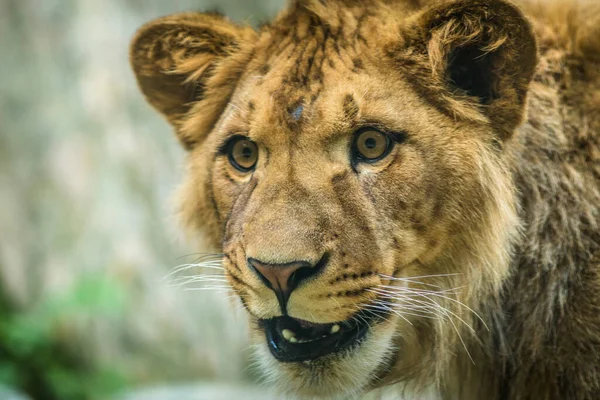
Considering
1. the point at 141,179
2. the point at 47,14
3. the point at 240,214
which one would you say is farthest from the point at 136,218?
the point at 240,214

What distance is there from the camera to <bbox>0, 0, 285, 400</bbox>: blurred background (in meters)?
6.89

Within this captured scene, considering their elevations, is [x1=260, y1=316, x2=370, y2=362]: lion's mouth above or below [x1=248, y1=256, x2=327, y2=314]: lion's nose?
below

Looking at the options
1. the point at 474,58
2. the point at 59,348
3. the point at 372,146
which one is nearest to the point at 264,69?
the point at 372,146

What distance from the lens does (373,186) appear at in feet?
10.3

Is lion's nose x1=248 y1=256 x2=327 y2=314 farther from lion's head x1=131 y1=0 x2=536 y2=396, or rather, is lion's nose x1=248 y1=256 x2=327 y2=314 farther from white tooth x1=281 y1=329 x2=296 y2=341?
white tooth x1=281 y1=329 x2=296 y2=341

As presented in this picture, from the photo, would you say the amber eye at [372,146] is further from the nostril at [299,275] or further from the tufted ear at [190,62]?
the tufted ear at [190,62]

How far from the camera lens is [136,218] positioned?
734cm

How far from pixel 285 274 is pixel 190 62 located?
1.46 m

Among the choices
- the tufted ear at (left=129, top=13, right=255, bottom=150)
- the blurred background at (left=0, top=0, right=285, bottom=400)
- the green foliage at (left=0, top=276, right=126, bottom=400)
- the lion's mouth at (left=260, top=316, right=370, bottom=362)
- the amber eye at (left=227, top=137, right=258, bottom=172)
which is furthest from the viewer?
the blurred background at (left=0, top=0, right=285, bottom=400)

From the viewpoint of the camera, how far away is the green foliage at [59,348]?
21.5 ft

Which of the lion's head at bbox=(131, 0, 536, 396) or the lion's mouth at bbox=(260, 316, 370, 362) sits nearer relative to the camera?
the lion's head at bbox=(131, 0, 536, 396)

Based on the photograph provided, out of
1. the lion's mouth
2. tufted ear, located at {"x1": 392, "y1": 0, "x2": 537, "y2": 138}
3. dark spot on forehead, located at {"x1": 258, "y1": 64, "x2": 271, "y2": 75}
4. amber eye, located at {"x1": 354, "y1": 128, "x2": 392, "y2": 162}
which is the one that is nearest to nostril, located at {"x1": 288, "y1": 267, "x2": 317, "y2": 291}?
the lion's mouth

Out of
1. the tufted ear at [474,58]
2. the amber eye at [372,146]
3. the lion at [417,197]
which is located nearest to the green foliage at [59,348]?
the lion at [417,197]

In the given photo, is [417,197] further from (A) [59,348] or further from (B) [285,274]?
(A) [59,348]
